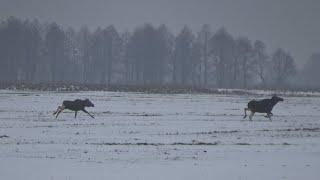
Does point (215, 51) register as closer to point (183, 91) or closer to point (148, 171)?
point (183, 91)

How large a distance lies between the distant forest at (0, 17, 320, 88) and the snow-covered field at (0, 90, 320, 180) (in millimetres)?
72555

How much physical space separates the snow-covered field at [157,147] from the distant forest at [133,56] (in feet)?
238

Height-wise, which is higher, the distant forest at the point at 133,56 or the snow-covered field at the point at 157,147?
the distant forest at the point at 133,56

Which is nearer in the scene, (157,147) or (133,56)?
(157,147)

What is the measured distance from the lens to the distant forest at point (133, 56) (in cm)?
11069

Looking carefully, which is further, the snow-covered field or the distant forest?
the distant forest

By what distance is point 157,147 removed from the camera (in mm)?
23406

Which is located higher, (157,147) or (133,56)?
(133,56)

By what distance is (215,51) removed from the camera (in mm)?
114812

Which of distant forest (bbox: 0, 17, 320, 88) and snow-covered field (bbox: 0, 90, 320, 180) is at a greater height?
distant forest (bbox: 0, 17, 320, 88)

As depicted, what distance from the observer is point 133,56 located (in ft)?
379

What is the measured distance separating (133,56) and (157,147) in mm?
92590

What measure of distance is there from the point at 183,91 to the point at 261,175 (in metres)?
57.7

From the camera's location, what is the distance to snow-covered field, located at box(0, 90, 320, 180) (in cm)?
1812
